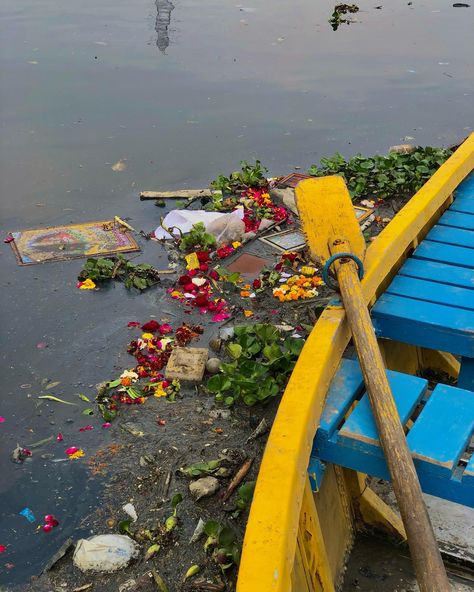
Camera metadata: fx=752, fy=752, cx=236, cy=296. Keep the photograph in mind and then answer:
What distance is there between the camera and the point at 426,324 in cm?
300

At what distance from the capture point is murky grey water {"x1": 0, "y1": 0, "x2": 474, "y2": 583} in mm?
3900

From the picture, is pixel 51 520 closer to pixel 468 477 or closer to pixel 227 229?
pixel 468 477

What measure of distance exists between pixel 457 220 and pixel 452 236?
21 cm

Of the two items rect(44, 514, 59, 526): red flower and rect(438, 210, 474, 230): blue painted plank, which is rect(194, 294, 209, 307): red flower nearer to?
rect(438, 210, 474, 230): blue painted plank

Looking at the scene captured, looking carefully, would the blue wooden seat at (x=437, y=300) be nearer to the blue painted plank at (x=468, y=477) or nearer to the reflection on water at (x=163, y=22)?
the blue painted plank at (x=468, y=477)

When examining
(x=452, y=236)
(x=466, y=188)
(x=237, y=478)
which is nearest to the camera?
(x=237, y=478)

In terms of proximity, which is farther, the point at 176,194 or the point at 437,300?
the point at 176,194

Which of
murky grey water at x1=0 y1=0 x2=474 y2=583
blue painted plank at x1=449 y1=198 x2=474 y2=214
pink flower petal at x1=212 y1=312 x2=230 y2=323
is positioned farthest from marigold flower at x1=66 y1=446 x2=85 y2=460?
blue painted plank at x1=449 y1=198 x2=474 y2=214

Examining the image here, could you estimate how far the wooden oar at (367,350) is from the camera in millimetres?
1956

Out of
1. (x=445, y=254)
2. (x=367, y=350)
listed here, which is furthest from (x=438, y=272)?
(x=367, y=350)

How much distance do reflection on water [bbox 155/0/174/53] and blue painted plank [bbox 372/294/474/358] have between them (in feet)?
24.7

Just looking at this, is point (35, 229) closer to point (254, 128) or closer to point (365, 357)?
point (254, 128)

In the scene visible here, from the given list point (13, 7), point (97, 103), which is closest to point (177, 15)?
point (13, 7)

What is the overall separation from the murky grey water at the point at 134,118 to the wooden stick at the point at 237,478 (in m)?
0.59
